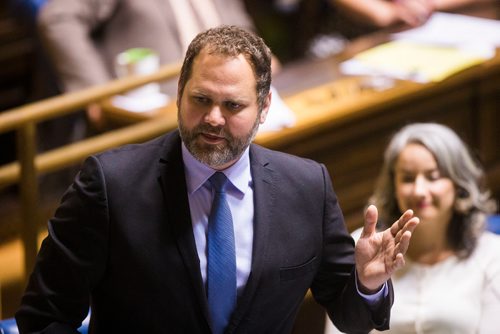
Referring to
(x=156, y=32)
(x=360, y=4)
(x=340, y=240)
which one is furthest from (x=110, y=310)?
(x=360, y=4)

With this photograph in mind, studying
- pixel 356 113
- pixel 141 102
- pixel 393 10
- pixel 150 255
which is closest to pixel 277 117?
pixel 356 113

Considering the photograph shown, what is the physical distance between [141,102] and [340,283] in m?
2.33

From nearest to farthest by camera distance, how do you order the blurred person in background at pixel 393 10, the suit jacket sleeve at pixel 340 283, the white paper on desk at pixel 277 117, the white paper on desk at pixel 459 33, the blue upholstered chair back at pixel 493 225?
the suit jacket sleeve at pixel 340 283 < the blue upholstered chair back at pixel 493 225 < the white paper on desk at pixel 277 117 < the white paper on desk at pixel 459 33 < the blurred person in background at pixel 393 10

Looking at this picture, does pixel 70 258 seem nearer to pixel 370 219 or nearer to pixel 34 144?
pixel 370 219

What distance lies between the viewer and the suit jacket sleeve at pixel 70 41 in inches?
188

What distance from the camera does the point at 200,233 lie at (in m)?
2.36

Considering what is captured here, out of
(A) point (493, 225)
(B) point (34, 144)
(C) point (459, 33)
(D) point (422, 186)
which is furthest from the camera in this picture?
(C) point (459, 33)

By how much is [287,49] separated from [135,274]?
4.87 m

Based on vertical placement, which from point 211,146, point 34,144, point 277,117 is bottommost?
point 277,117

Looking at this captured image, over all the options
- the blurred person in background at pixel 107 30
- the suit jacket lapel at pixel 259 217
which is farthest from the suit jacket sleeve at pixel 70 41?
the suit jacket lapel at pixel 259 217

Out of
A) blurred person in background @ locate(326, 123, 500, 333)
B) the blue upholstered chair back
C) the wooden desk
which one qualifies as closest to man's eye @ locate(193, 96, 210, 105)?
blurred person in background @ locate(326, 123, 500, 333)

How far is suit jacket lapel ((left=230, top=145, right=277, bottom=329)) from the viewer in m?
2.33

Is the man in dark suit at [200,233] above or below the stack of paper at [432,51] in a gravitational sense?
above

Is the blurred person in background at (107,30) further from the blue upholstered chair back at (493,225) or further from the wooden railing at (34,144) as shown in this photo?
the blue upholstered chair back at (493,225)
